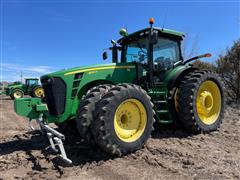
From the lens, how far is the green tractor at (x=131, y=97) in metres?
4.48

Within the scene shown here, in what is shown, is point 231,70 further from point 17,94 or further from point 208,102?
point 17,94

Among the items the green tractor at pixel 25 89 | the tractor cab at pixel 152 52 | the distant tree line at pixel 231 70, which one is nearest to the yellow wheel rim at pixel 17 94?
the green tractor at pixel 25 89

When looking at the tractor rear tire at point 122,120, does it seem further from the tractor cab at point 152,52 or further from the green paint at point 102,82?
the tractor cab at point 152,52

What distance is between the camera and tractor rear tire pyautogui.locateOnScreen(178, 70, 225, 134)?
5.72 m

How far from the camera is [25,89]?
2389cm

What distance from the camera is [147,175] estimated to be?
3820mm

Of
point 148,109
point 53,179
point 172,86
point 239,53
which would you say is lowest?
point 53,179

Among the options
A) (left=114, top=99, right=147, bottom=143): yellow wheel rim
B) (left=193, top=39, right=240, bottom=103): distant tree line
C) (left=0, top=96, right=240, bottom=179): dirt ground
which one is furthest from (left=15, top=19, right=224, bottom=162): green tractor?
(left=193, top=39, right=240, bottom=103): distant tree line

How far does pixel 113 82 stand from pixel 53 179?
260 centimetres

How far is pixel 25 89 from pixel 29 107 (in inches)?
791

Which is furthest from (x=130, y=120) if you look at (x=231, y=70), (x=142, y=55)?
(x=231, y=70)

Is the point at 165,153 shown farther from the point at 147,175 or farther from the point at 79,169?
the point at 79,169

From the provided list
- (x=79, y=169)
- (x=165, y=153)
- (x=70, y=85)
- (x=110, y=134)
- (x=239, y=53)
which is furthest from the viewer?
(x=239, y=53)

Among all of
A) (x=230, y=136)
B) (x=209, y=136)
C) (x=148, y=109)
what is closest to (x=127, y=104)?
(x=148, y=109)
